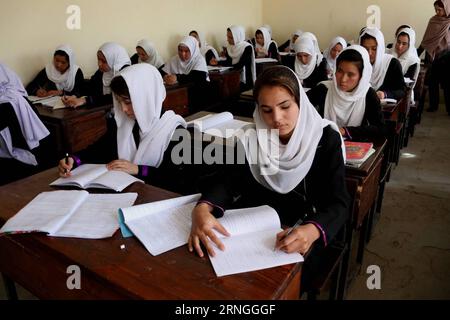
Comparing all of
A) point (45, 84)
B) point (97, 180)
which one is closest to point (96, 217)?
point (97, 180)

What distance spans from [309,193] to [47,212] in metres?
0.95

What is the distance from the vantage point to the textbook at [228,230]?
979 mm

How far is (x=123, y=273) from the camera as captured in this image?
96cm

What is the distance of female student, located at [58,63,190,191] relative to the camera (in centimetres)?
178

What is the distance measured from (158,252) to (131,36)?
15.1 ft

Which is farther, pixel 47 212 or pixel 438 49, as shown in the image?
pixel 438 49

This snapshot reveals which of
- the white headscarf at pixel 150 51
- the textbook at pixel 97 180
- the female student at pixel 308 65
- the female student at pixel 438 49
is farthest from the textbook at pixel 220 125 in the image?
the female student at pixel 438 49

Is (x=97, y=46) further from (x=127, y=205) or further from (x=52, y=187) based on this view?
(x=127, y=205)

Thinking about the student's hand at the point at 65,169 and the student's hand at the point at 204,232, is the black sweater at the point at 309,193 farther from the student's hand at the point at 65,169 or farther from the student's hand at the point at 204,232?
the student's hand at the point at 65,169

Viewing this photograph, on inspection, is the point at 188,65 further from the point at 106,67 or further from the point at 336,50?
the point at 336,50

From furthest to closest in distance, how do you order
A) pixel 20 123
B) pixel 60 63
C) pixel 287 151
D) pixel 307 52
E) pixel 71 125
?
pixel 307 52 → pixel 60 63 → pixel 71 125 → pixel 20 123 → pixel 287 151

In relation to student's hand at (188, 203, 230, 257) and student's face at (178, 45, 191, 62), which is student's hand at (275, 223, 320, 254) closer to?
student's hand at (188, 203, 230, 257)
